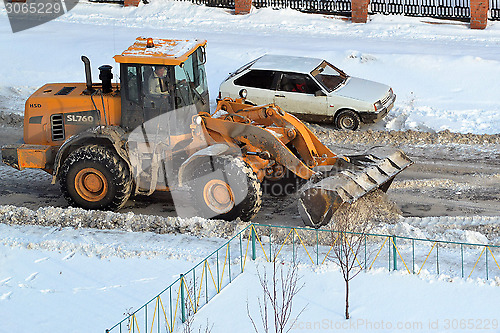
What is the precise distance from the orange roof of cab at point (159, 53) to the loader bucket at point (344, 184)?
3.04 meters

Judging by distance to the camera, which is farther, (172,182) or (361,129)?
(361,129)

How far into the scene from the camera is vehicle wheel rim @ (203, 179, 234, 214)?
1346 cm

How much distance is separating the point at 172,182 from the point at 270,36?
37.8 ft

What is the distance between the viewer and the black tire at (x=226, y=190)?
13.3m

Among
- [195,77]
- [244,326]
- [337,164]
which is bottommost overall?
[244,326]

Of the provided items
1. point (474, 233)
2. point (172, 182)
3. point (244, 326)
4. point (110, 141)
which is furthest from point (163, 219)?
point (474, 233)

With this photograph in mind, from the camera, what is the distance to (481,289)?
446 inches

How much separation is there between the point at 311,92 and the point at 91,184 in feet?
20.6

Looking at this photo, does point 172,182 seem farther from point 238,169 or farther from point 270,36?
point 270,36

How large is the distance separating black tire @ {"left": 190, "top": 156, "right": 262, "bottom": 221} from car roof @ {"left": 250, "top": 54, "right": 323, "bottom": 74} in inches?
221

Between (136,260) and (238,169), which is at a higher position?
(238,169)

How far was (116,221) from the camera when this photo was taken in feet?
45.6

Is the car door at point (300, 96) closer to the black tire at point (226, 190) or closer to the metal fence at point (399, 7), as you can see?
the black tire at point (226, 190)

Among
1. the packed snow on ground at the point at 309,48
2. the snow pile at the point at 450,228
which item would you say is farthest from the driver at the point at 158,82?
the packed snow on ground at the point at 309,48
